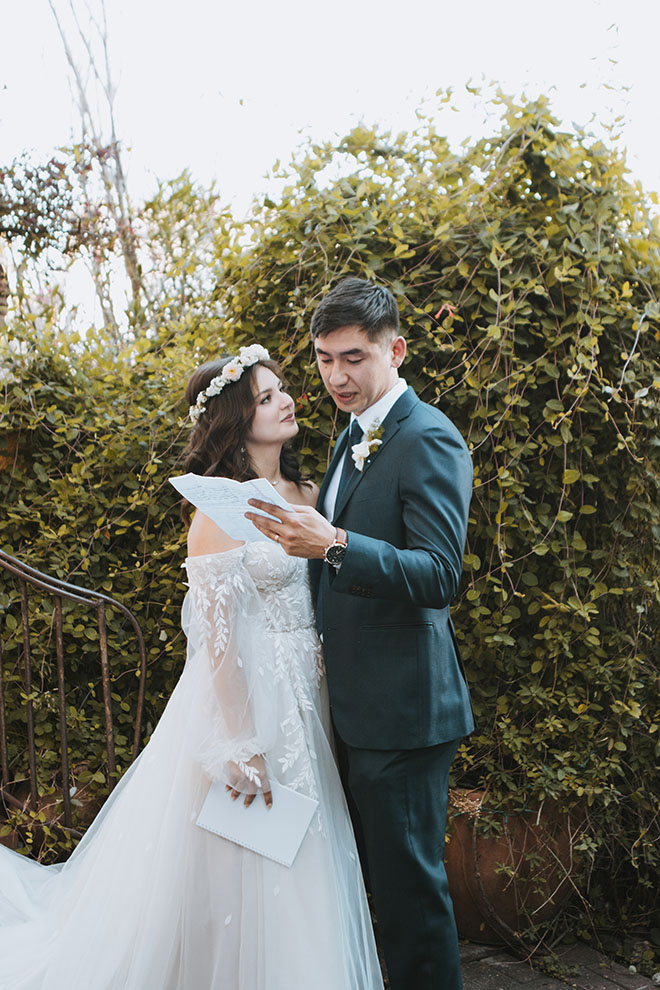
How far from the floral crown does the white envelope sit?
1022mm

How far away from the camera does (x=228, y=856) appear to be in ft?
6.82

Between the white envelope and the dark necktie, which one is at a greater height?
the dark necktie

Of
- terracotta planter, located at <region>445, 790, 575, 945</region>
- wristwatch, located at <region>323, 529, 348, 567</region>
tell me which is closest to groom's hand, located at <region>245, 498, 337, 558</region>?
wristwatch, located at <region>323, 529, 348, 567</region>

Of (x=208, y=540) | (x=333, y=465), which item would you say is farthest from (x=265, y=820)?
(x=333, y=465)

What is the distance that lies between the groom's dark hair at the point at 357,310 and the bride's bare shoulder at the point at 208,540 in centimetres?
57

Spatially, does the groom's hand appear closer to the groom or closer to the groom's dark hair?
the groom

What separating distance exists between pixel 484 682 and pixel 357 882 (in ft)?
3.17

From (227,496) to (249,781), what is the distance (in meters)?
0.79

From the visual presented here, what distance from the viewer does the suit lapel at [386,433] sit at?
2.04 m

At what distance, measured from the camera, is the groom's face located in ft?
6.80

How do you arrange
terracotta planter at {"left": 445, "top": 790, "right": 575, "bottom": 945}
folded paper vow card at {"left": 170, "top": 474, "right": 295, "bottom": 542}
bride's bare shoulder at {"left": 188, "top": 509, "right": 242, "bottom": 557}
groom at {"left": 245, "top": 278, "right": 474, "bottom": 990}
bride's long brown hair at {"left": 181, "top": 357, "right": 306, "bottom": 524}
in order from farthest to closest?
terracotta planter at {"left": 445, "top": 790, "right": 575, "bottom": 945} → bride's long brown hair at {"left": 181, "top": 357, "right": 306, "bottom": 524} → bride's bare shoulder at {"left": 188, "top": 509, "right": 242, "bottom": 557} → groom at {"left": 245, "top": 278, "right": 474, "bottom": 990} → folded paper vow card at {"left": 170, "top": 474, "right": 295, "bottom": 542}

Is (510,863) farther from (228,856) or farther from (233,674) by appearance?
(233,674)

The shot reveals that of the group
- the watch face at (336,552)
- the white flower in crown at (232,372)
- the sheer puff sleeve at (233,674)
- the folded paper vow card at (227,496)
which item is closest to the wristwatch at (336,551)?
the watch face at (336,552)

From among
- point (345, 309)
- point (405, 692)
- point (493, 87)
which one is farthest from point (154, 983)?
point (493, 87)
